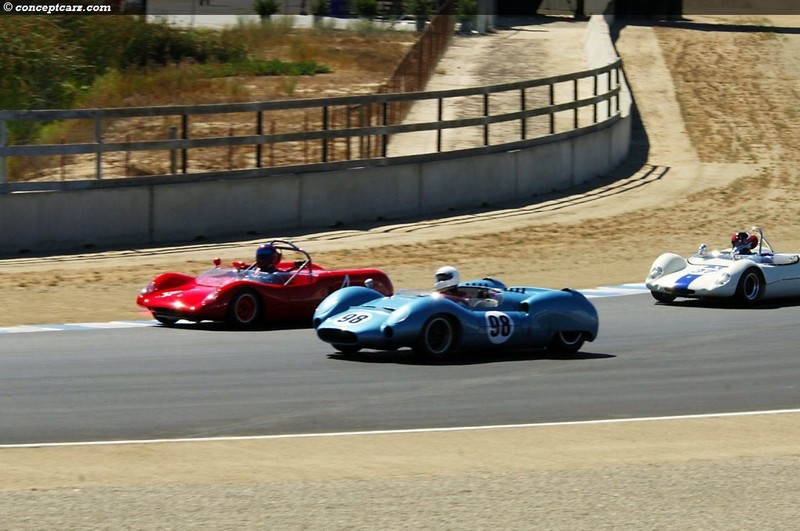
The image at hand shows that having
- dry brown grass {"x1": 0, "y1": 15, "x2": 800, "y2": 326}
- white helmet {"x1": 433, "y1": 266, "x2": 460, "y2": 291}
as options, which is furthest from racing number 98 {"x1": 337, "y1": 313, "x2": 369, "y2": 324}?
dry brown grass {"x1": 0, "y1": 15, "x2": 800, "y2": 326}

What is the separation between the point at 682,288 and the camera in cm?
1596

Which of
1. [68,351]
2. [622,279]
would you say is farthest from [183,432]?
[622,279]

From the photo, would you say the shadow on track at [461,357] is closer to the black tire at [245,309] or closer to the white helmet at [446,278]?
the white helmet at [446,278]

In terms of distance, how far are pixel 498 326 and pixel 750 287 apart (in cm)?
475

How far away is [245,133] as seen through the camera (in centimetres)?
2600

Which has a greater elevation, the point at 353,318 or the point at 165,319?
the point at 353,318

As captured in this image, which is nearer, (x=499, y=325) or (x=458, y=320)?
(x=458, y=320)

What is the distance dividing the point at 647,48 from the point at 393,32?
8.30m

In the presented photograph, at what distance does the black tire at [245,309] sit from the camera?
14.1 m

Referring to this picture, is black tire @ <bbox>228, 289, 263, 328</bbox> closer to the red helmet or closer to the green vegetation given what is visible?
the red helmet

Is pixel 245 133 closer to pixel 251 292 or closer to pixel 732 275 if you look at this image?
pixel 251 292

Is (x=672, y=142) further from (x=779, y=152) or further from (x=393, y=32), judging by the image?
(x=393, y=32)

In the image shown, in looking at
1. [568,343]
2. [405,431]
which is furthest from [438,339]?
[405,431]

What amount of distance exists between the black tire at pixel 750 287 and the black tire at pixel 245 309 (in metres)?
5.62
